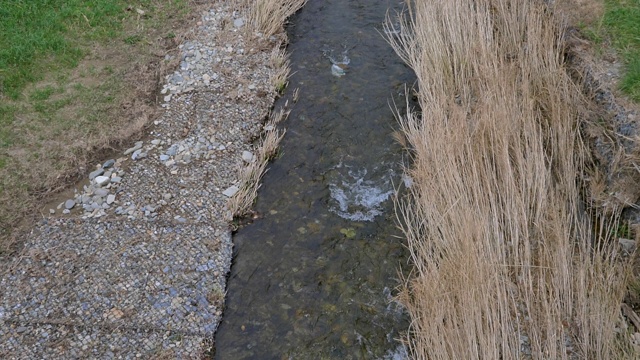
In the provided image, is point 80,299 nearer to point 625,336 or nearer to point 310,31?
point 625,336

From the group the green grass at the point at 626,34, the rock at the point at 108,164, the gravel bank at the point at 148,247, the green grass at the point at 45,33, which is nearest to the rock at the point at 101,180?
the gravel bank at the point at 148,247

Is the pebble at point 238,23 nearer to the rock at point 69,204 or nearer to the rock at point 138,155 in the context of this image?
the rock at point 138,155

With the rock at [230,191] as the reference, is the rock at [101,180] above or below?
above

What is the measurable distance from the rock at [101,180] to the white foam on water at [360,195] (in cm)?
224

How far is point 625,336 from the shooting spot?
4.18 m

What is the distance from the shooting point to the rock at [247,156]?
6395mm

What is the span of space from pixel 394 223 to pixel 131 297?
2510mm

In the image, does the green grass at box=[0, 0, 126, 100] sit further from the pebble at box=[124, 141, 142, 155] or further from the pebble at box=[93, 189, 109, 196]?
the pebble at box=[93, 189, 109, 196]

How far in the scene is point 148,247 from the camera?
5.41 m

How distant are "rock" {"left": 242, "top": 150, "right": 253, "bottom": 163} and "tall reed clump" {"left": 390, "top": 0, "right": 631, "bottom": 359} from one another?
1685 mm

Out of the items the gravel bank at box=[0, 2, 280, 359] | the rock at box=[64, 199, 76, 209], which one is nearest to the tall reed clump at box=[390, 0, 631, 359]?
the gravel bank at box=[0, 2, 280, 359]

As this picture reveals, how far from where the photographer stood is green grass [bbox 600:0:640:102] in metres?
5.97

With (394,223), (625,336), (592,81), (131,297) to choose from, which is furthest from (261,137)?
(625,336)

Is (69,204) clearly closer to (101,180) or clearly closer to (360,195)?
(101,180)
